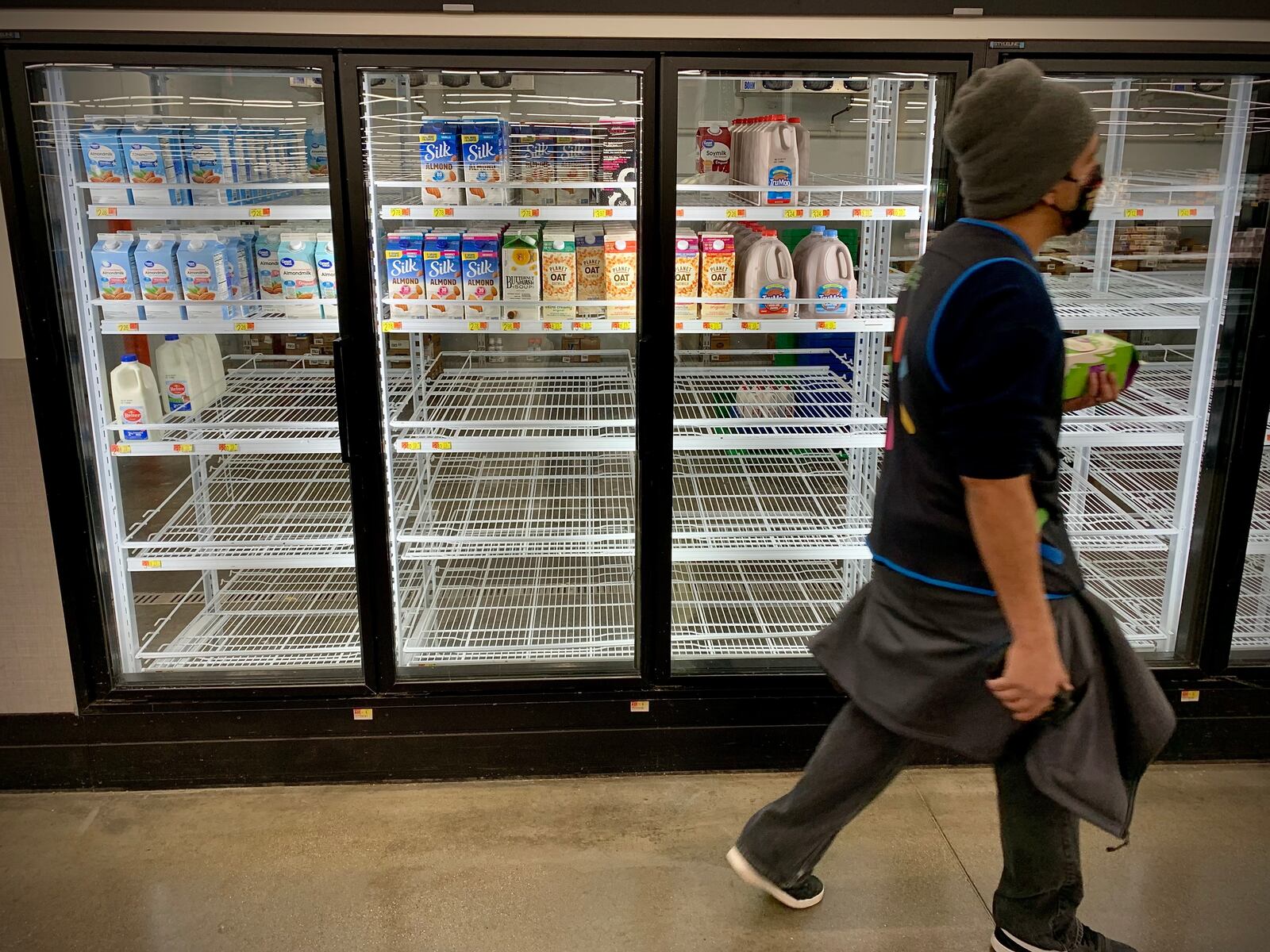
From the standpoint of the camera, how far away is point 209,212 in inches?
108

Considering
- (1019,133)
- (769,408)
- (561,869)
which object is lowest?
(561,869)

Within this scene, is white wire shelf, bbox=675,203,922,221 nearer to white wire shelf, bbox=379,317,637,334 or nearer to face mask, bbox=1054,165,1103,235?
white wire shelf, bbox=379,317,637,334

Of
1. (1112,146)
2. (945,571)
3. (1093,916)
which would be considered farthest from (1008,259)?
(1112,146)

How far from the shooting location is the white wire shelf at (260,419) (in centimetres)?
295

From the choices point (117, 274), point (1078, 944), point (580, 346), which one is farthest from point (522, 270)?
point (1078, 944)

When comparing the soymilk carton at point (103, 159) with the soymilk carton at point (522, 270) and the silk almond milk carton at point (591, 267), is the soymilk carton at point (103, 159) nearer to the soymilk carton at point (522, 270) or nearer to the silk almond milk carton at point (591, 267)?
the soymilk carton at point (522, 270)

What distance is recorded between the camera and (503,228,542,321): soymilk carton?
9.86 ft

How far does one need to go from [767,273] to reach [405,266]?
1066 mm

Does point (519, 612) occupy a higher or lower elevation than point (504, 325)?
lower

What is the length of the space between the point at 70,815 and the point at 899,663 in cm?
235

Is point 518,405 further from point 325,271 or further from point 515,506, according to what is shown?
point 325,271

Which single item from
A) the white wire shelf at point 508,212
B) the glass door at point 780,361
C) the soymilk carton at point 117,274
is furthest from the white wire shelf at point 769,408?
the soymilk carton at point 117,274

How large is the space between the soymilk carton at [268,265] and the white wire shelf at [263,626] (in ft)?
3.00

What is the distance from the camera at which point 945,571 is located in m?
1.99
